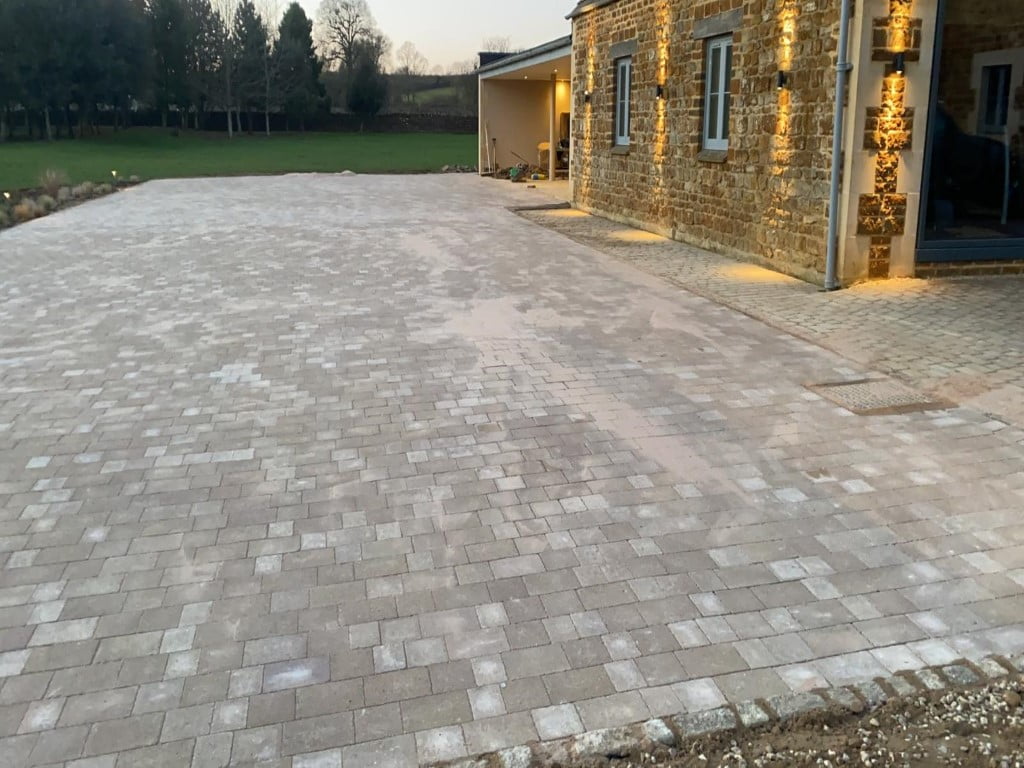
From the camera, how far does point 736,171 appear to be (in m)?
11.0

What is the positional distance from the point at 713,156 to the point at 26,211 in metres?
13.3

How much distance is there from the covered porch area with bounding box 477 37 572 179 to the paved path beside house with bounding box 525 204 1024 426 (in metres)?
16.3

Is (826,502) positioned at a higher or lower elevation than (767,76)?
lower

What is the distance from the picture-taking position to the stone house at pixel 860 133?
8.57 metres

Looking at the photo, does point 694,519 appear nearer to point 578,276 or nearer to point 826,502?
point 826,502

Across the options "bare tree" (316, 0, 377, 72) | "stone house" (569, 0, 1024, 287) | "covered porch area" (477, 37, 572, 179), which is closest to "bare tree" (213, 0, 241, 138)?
"bare tree" (316, 0, 377, 72)

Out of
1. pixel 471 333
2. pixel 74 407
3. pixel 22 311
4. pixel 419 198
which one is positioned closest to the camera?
pixel 74 407

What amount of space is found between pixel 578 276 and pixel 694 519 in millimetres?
6590

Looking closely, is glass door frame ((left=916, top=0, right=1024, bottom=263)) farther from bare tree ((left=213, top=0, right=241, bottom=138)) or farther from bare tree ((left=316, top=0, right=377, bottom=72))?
bare tree ((left=316, top=0, right=377, bottom=72))

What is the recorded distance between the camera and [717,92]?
1184cm

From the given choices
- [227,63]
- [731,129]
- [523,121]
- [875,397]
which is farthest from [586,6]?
[227,63]

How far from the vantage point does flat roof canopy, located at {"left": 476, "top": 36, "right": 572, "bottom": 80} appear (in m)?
19.7

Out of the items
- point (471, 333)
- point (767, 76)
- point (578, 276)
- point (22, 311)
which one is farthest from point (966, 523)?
point (22, 311)

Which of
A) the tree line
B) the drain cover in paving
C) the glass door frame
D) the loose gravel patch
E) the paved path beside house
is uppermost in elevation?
the tree line
